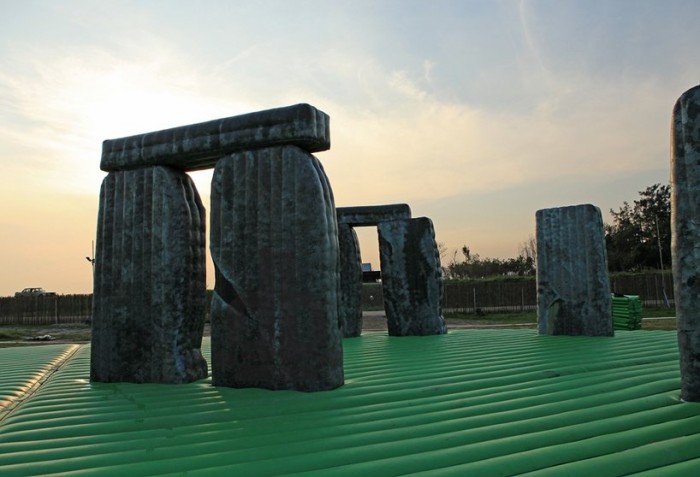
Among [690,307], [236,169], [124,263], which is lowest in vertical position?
[690,307]

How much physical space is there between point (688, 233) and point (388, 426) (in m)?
1.73

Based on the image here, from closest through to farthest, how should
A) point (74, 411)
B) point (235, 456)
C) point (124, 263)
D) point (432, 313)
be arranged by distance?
point (235, 456)
point (74, 411)
point (124, 263)
point (432, 313)

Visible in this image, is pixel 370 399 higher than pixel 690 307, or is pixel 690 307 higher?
pixel 690 307

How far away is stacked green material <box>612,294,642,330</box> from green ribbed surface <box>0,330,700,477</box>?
5.76 metres

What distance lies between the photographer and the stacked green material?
9.48 metres

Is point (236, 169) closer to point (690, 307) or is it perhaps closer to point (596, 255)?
point (690, 307)

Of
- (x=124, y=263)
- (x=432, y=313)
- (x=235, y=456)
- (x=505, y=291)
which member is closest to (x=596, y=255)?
(x=432, y=313)

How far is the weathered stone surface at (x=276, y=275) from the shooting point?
3.54 m

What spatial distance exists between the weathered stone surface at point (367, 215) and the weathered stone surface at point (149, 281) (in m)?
4.62

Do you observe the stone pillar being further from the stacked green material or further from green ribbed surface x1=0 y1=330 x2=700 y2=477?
the stacked green material

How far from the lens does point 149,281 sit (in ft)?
13.5

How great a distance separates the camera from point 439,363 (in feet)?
15.1

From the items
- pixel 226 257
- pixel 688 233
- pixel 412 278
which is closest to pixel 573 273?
pixel 412 278

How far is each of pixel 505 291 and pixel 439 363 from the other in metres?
17.5
